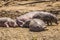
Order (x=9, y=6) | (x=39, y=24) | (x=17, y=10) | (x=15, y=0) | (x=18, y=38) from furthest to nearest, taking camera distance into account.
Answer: (x=15, y=0)
(x=9, y=6)
(x=17, y=10)
(x=39, y=24)
(x=18, y=38)

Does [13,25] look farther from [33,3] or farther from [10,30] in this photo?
[33,3]

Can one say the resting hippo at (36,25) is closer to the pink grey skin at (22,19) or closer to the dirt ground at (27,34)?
the dirt ground at (27,34)

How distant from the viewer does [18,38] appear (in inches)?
295

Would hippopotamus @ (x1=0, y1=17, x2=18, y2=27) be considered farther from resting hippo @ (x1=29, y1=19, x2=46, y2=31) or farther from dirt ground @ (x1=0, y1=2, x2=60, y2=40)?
resting hippo @ (x1=29, y1=19, x2=46, y2=31)

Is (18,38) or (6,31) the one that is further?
(6,31)

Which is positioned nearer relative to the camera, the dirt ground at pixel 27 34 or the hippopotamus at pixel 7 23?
the dirt ground at pixel 27 34

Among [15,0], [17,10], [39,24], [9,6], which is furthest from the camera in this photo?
[15,0]

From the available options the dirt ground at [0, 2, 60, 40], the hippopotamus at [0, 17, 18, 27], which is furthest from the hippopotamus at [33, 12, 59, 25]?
the hippopotamus at [0, 17, 18, 27]

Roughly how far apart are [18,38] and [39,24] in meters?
0.93

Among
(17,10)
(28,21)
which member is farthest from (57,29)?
(17,10)

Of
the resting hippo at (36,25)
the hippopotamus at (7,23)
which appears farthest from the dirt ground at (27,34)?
the hippopotamus at (7,23)

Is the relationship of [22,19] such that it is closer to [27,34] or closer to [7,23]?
[7,23]

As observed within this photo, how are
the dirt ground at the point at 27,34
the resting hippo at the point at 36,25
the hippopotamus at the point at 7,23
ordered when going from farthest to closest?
the hippopotamus at the point at 7,23 → the resting hippo at the point at 36,25 → the dirt ground at the point at 27,34

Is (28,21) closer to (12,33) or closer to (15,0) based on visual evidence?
(12,33)
